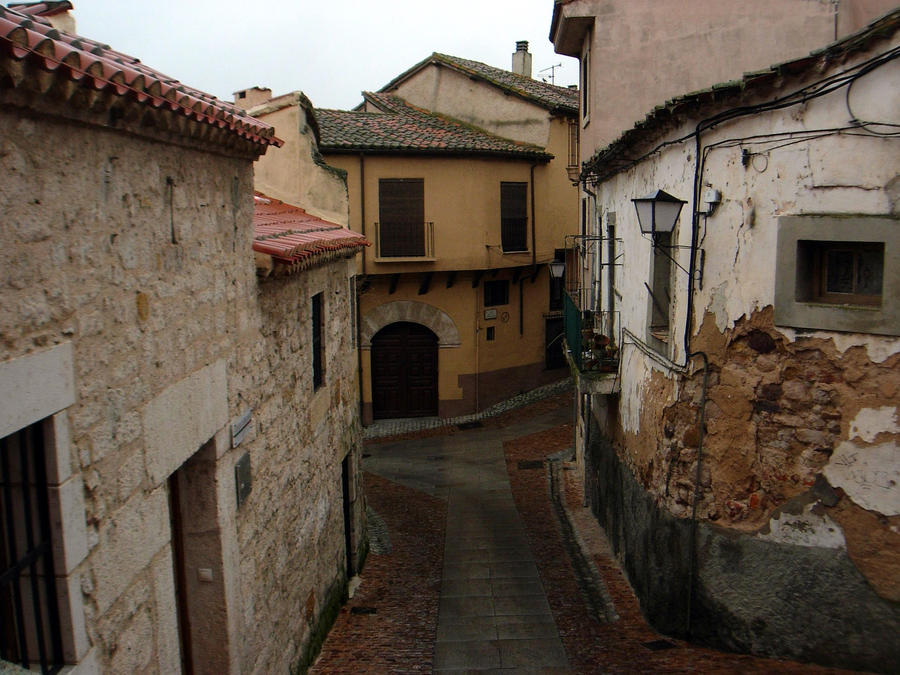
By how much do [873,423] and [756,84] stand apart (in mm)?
2768

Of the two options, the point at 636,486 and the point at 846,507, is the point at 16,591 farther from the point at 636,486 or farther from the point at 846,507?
the point at 636,486

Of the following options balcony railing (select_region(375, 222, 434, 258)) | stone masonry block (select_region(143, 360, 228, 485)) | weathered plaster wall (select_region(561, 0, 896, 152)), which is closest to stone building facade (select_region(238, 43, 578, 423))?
balcony railing (select_region(375, 222, 434, 258))

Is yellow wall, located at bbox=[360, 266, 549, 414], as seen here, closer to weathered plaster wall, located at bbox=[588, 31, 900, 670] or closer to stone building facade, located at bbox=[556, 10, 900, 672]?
stone building facade, located at bbox=[556, 10, 900, 672]

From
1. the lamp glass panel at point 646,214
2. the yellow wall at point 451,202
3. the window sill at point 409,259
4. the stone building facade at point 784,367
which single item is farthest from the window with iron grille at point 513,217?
the lamp glass panel at point 646,214

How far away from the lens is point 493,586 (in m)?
10.5

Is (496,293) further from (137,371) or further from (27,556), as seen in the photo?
(27,556)

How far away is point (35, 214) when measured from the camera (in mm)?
3070

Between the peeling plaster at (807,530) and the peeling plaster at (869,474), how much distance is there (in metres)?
0.31

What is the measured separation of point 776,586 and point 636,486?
269 centimetres

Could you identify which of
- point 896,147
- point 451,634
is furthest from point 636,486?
point 896,147

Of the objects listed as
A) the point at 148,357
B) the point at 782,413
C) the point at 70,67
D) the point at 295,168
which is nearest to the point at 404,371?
the point at 295,168

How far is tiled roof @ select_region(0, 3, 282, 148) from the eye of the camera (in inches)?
105

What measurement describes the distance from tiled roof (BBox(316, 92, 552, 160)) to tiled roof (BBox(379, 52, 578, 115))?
1308mm

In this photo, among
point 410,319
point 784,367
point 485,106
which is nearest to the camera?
point 784,367
